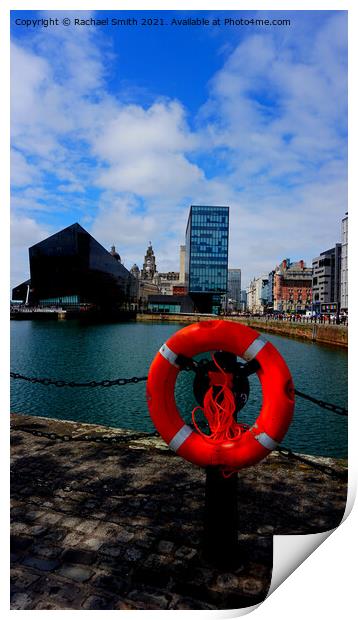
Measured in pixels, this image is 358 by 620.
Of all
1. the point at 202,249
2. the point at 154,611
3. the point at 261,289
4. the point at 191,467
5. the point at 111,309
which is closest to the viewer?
the point at 154,611

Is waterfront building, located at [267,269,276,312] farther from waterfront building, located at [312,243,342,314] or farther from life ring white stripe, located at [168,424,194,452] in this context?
life ring white stripe, located at [168,424,194,452]

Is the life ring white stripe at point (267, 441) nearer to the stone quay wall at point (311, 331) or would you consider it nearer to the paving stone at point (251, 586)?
the paving stone at point (251, 586)

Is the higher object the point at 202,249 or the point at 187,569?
the point at 202,249

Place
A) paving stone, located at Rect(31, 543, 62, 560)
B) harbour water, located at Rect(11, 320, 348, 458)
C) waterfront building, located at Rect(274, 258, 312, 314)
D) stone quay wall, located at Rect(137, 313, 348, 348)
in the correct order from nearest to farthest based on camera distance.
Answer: paving stone, located at Rect(31, 543, 62, 560) < harbour water, located at Rect(11, 320, 348, 458) < stone quay wall, located at Rect(137, 313, 348, 348) < waterfront building, located at Rect(274, 258, 312, 314)

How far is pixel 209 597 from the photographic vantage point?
199cm

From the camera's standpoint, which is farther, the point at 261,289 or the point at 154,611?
the point at 261,289

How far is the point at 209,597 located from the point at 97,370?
14380 mm

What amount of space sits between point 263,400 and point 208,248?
40.0m

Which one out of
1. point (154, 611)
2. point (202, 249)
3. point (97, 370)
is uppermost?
point (202, 249)

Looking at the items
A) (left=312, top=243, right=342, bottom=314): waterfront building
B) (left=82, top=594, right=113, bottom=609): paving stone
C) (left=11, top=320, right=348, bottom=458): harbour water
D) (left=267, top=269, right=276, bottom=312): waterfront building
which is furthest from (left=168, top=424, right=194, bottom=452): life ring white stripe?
(left=267, top=269, right=276, bottom=312): waterfront building

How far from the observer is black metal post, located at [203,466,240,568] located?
89.1 inches

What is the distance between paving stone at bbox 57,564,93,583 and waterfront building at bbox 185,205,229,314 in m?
26.4

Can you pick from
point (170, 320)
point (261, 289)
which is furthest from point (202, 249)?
point (261, 289)
